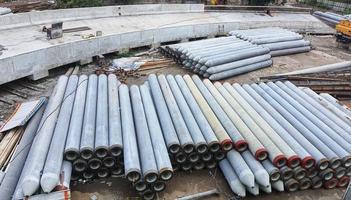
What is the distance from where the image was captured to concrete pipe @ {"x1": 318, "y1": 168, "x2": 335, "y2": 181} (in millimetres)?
8938

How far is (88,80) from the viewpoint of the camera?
469 inches

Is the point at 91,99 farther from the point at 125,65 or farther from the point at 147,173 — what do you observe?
the point at 125,65

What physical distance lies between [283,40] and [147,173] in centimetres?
1361

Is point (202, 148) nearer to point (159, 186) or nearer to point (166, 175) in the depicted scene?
point (166, 175)

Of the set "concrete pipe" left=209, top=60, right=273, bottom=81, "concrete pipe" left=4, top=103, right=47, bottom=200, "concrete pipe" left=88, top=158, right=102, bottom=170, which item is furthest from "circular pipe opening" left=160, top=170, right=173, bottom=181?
"concrete pipe" left=209, top=60, right=273, bottom=81

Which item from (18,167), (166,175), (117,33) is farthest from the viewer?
(117,33)

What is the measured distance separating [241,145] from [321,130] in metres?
2.66

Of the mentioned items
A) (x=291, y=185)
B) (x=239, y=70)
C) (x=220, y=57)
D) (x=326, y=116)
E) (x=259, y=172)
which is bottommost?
(x=291, y=185)

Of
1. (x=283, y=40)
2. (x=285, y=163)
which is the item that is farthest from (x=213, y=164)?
(x=283, y=40)

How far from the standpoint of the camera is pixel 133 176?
799cm


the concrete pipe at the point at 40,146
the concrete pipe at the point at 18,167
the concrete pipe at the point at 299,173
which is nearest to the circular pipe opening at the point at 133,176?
the concrete pipe at the point at 40,146

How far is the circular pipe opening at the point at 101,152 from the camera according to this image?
27.2ft

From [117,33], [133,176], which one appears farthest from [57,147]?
[117,33]

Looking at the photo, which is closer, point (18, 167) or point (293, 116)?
point (18, 167)
